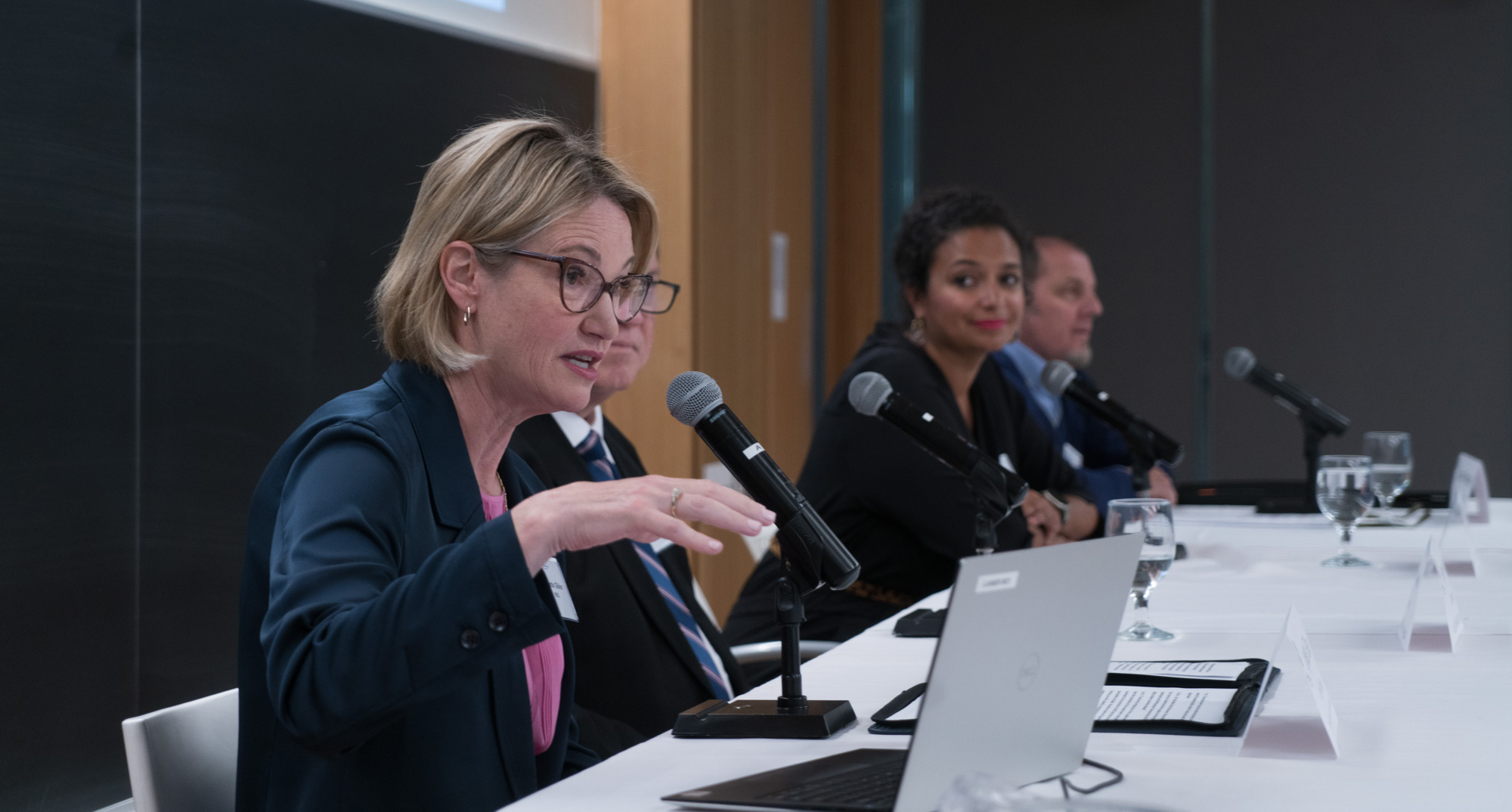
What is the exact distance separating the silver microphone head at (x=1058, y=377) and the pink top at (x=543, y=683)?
1658 millimetres

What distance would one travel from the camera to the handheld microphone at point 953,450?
184cm

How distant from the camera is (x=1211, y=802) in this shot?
972 mm

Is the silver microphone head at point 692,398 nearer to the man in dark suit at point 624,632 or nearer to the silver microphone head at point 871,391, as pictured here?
the man in dark suit at point 624,632

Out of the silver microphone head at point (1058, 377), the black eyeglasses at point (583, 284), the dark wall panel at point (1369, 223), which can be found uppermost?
the dark wall panel at point (1369, 223)

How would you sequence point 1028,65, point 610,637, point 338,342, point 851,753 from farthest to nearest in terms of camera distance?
point 1028,65 → point 338,342 → point 610,637 → point 851,753

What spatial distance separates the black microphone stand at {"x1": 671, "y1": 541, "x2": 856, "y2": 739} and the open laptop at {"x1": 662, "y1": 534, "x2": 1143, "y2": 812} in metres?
0.12

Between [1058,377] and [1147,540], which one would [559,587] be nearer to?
[1147,540]

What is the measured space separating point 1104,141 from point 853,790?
17.0ft

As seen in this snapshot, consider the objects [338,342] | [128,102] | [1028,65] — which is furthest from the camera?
[1028,65]

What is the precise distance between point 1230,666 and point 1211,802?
479 mm

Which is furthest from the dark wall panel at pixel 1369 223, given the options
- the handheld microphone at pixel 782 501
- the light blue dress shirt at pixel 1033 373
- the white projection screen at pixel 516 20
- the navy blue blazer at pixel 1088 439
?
the handheld microphone at pixel 782 501

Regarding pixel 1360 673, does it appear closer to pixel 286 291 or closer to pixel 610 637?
pixel 610 637

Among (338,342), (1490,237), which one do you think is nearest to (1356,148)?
(1490,237)

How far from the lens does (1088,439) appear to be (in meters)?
4.10
